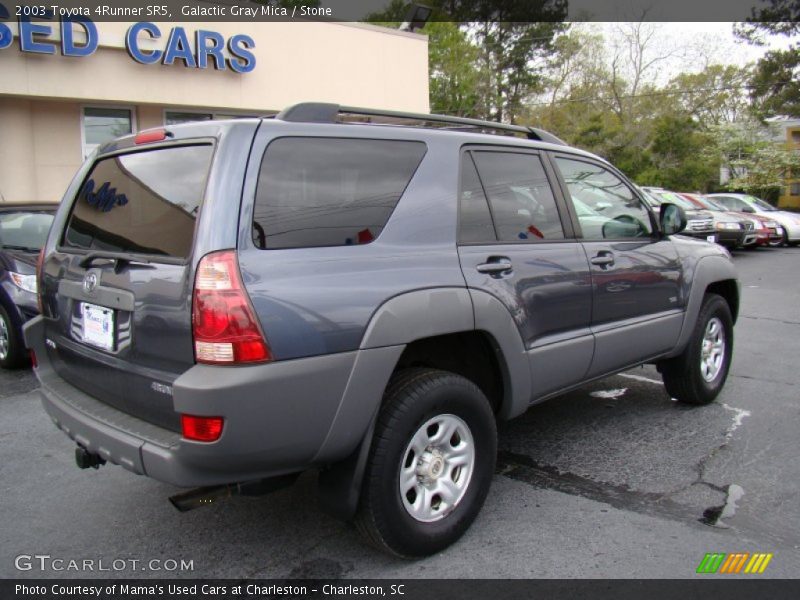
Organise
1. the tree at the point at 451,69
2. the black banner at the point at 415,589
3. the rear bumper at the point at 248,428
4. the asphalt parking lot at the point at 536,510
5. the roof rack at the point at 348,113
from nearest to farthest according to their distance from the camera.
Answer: the rear bumper at the point at 248,428 < the black banner at the point at 415,589 < the roof rack at the point at 348,113 < the asphalt parking lot at the point at 536,510 < the tree at the point at 451,69

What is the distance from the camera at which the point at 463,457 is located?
3.13 metres

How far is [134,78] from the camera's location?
1286 centimetres

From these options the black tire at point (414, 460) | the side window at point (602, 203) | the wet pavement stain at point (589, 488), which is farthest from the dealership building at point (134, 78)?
the black tire at point (414, 460)

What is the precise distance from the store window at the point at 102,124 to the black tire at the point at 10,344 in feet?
25.8

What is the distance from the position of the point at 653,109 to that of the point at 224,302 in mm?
42493

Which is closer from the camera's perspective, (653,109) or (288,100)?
(288,100)

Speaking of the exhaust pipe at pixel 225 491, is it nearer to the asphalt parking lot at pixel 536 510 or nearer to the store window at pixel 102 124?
the asphalt parking lot at pixel 536 510

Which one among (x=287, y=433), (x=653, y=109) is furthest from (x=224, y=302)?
(x=653, y=109)

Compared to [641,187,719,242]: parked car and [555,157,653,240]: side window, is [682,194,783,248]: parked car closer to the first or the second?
[641,187,719,242]: parked car

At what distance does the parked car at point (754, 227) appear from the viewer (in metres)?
16.6

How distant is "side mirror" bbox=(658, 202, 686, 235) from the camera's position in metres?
4.54

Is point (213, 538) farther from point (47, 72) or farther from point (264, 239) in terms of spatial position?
point (47, 72)

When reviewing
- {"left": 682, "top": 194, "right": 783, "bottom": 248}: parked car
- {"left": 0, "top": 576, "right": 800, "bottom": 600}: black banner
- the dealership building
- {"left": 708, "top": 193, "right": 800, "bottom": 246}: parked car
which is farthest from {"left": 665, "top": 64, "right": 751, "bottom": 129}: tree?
{"left": 0, "top": 576, "right": 800, "bottom": 600}: black banner

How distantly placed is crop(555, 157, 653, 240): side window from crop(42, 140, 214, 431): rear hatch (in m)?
2.24
